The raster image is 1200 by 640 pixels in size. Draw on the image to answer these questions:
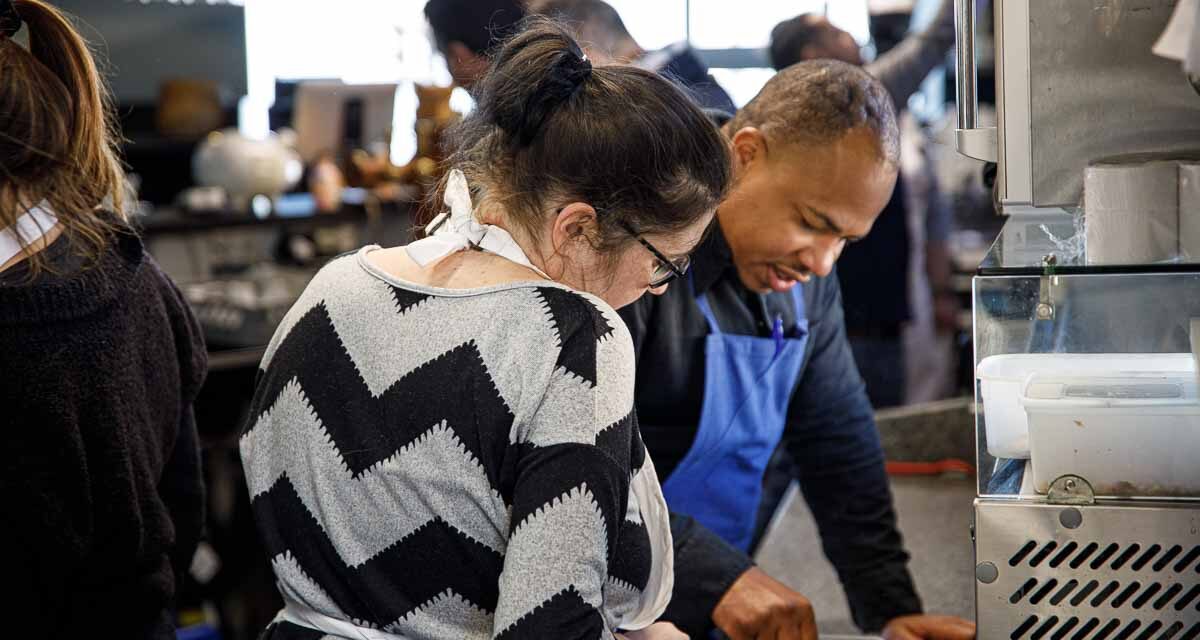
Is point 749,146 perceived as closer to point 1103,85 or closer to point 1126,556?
point 1103,85

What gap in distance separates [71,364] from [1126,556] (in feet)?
3.01

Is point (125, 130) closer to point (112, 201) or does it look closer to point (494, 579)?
point (112, 201)

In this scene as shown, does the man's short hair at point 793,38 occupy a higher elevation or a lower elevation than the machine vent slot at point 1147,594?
higher

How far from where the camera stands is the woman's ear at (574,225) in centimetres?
86

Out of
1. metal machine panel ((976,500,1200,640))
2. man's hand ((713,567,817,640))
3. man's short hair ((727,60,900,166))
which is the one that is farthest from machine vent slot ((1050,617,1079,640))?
man's short hair ((727,60,900,166))

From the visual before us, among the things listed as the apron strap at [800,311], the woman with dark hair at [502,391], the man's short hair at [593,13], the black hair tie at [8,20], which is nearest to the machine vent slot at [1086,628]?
the woman with dark hair at [502,391]

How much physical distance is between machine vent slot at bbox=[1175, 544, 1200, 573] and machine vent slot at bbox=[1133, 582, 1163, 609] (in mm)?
17

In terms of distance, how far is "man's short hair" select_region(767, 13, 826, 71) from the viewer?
2.36 m

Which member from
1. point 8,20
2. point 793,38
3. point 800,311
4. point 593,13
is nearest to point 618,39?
point 593,13

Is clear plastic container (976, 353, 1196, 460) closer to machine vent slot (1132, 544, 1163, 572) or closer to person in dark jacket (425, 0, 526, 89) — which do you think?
machine vent slot (1132, 544, 1163, 572)

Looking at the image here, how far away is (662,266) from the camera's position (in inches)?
36.6

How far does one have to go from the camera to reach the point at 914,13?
2795 millimetres

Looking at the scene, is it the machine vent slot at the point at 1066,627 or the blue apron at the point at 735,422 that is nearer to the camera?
the machine vent slot at the point at 1066,627

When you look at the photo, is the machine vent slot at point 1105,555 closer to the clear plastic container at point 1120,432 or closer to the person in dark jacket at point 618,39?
the clear plastic container at point 1120,432
